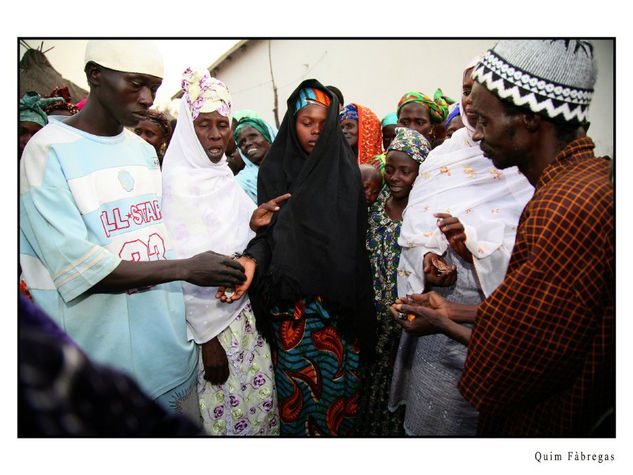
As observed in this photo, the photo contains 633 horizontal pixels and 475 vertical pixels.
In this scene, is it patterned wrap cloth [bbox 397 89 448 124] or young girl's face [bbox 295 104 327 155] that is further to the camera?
patterned wrap cloth [bbox 397 89 448 124]

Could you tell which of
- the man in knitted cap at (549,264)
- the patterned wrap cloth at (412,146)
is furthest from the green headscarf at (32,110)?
the man in knitted cap at (549,264)

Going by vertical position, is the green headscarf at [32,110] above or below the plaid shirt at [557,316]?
above

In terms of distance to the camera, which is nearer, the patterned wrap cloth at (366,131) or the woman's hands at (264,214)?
the woman's hands at (264,214)

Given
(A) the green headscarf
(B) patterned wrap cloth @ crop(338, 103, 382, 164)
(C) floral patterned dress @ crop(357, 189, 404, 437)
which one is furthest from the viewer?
(B) patterned wrap cloth @ crop(338, 103, 382, 164)

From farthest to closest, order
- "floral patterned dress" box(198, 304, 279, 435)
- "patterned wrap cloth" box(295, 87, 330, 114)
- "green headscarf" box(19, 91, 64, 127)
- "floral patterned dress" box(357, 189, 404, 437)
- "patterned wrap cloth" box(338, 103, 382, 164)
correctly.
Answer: "patterned wrap cloth" box(338, 103, 382, 164)
"floral patterned dress" box(357, 189, 404, 437)
"patterned wrap cloth" box(295, 87, 330, 114)
"floral patterned dress" box(198, 304, 279, 435)
"green headscarf" box(19, 91, 64, 127)

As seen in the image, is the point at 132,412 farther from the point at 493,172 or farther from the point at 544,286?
the point at 493,172

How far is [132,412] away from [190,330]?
145 centimetres

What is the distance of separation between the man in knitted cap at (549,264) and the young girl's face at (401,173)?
2.91 ft

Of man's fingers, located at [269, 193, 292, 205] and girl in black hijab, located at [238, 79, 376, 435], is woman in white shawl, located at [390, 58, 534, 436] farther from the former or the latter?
man's fingers, located at [269, 193, 292, 205]

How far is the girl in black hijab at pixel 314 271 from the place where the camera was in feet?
6.65

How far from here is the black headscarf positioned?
2.00 m

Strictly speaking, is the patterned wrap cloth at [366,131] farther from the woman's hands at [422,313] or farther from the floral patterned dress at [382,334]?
the woman's hands at [422,313]

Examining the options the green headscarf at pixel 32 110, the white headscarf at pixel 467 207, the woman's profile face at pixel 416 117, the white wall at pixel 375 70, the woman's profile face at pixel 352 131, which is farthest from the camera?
the woman's profile face at pixel 416 117

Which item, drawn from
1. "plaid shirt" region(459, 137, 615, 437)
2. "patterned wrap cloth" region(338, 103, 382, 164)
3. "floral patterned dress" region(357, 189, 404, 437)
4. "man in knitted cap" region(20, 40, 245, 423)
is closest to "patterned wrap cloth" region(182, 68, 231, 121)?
"man in knitted cap" region(20, 40, 245, 423)
